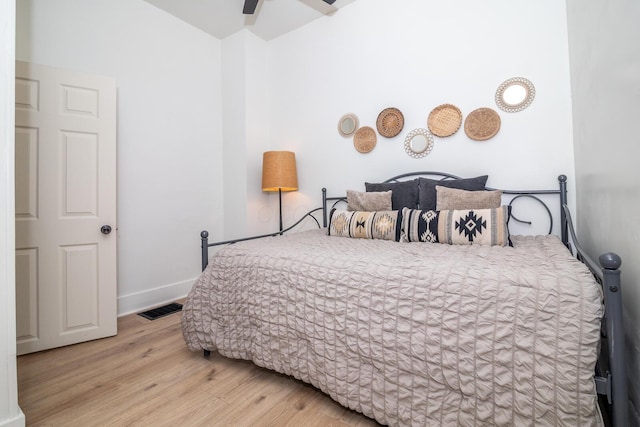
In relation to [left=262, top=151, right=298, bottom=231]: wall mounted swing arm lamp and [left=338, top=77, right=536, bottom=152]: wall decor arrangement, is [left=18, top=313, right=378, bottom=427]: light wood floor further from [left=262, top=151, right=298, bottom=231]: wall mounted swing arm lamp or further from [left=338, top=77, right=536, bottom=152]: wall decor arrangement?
[left=338, top=77, right=536, bottom=152]: wall decor arrangement

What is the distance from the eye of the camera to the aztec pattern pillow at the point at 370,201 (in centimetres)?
226

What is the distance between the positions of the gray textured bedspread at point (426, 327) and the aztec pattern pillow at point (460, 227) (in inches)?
4.5

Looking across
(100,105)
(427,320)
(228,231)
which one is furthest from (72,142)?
(427,320)

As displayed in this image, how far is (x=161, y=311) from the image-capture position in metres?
2.61

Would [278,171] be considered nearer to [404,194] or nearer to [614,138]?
[404,194]

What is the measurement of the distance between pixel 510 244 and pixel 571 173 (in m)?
0.75

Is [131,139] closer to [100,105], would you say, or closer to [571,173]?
[100,105]

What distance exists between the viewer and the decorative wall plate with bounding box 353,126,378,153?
105 inches

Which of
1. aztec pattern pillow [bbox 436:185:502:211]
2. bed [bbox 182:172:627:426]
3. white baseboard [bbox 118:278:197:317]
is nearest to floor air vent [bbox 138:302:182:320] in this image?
white baseboard [bbox 118:278:197:317]

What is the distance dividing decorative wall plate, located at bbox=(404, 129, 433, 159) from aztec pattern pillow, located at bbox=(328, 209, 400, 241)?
2.20 feet

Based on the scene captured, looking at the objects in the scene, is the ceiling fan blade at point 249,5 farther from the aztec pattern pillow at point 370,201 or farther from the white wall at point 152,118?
the aztec pattern pillow at point 370,201

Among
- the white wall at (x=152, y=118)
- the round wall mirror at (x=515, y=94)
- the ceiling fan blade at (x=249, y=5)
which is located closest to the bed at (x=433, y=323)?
the round wall mirror at (x=515, y=94)

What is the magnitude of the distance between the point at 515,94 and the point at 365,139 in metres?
1.12

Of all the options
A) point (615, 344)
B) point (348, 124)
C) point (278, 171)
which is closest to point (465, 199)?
point (615, 344)
